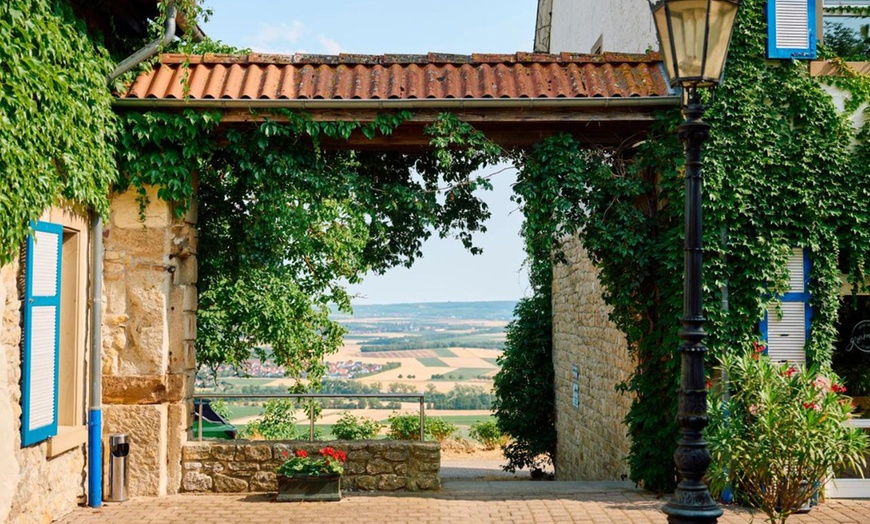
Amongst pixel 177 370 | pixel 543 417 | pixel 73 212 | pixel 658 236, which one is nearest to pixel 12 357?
pixel 73 212

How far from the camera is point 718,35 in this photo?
5.16 m

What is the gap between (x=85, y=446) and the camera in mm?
8516

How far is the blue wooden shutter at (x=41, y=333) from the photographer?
7.23 meters

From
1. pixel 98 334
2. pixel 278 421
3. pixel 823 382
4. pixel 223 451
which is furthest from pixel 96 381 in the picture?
pixel 278 421

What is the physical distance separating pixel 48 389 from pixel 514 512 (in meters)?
3.96

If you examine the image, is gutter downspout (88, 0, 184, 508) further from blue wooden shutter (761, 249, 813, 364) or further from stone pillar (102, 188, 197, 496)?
blue wooden shutter (761, 249, 813, 364)

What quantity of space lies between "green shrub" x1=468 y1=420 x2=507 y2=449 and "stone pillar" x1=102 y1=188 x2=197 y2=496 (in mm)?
12164

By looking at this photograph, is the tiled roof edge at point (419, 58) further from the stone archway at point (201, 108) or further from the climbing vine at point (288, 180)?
the climbing vine at point (288, 180)

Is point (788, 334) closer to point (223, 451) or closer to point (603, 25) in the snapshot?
point (223, 451)

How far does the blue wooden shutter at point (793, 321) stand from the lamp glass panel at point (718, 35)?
4.24 m

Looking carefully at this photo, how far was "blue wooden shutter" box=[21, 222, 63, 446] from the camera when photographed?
23.7ft

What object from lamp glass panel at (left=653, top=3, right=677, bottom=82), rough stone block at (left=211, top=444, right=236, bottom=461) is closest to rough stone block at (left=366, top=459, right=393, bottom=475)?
rough stone block at (left=211, top=444, right=236, bottom=461)

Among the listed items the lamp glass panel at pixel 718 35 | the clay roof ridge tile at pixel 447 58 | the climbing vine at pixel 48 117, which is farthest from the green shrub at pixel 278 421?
the lamp glass panel at pixel 718 35

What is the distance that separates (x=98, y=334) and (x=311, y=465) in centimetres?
224
